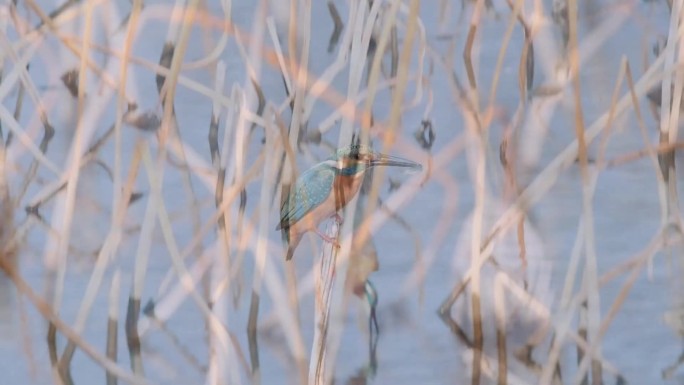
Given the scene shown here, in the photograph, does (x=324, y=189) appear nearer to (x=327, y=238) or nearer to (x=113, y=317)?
(x=327, y=238)

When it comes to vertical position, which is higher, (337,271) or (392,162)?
(392,162)

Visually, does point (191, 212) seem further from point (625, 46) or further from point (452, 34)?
point (625, 46)

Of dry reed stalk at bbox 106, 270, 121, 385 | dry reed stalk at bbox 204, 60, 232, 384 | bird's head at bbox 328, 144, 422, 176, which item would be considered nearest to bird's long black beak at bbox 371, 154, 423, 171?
bird's head at bbox 328, 144, 422, 176

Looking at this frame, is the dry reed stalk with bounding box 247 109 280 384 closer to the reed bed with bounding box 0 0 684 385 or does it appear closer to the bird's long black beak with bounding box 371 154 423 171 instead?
the reed bed with bounding box 0 0 684 385

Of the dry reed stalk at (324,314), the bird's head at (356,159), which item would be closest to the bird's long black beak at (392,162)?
the bird's head at (356,159)

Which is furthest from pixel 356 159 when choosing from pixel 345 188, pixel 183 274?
pixel 183 274

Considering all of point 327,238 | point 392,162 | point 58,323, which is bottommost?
point 58,323

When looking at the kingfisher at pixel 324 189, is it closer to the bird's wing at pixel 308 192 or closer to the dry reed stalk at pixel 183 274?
the bird's wing at pixel 308 192
